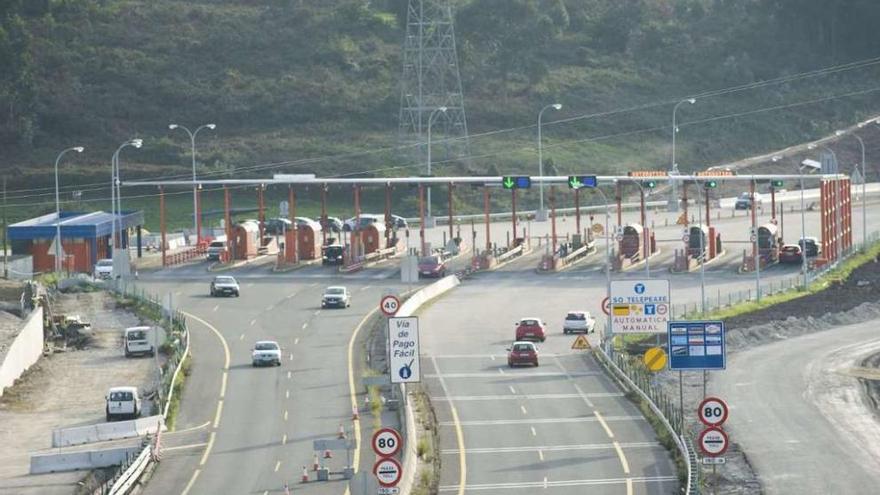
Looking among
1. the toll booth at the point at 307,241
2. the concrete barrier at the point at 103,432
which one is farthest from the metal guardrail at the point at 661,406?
the toll booth at the point at 307,241

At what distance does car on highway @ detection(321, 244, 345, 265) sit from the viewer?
355 ft

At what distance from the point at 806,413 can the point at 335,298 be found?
30.7m

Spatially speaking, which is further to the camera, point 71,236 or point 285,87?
point 285,87

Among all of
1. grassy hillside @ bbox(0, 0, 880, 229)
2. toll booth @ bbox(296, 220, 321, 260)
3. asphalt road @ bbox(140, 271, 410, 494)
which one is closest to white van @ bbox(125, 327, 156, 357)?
asphalt road @ bbox(140, 271, 410, 494)

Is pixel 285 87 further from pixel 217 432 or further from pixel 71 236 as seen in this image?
pixel 217 432

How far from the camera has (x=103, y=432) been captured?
206ft

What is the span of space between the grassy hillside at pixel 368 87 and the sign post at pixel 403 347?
311 feet

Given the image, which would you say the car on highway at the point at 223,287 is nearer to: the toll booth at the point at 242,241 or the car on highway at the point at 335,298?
the car on highway at the point at 335,298

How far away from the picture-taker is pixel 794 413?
65188mm

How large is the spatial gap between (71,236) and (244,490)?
60245 mm

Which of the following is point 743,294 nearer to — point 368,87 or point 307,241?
point 307,241

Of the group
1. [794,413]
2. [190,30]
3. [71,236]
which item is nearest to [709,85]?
[190,30]

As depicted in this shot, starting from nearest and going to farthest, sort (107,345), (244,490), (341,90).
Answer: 1. (244,490)
2. (107,345)
3. (341,90)

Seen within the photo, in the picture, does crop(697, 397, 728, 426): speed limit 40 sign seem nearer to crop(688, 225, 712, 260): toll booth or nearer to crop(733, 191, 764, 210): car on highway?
crop(688, 225, 712, 260): toll booth
